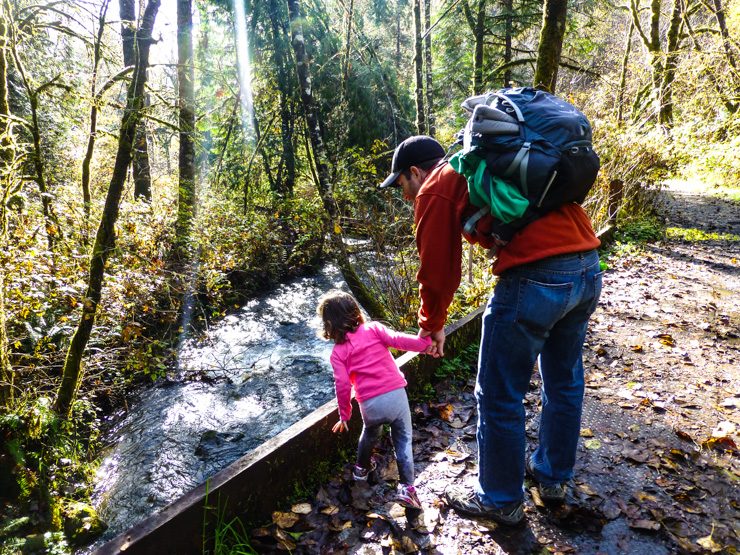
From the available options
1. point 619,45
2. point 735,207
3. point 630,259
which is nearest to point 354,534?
point 630,259

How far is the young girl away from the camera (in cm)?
266

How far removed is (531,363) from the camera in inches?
84.8

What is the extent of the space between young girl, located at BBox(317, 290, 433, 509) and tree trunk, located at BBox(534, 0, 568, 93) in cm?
414

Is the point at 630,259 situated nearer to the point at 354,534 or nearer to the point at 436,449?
the point at 436,449

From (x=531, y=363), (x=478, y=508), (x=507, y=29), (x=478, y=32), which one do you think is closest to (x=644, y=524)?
(x=478, y=508)

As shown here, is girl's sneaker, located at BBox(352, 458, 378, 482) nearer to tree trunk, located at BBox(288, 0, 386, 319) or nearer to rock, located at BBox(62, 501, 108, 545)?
rock, located at BBox(62, 501, 108, 545)

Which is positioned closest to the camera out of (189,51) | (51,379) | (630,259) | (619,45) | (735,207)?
(51,379)

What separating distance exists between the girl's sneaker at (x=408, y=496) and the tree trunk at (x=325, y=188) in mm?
3077

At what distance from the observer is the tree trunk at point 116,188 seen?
11.7 ft

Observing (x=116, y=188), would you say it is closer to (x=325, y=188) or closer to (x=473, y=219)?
(x=473, y=219)

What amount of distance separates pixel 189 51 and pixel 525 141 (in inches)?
402

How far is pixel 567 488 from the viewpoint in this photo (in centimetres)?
274

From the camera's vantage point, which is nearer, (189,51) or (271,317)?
(271,317)

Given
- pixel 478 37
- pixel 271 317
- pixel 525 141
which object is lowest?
pixel 271 317
